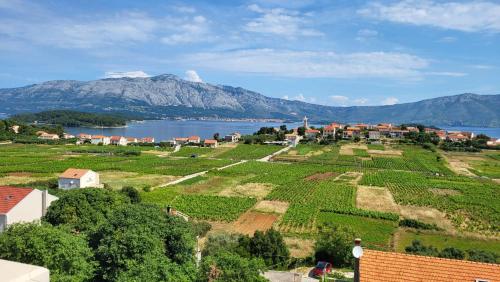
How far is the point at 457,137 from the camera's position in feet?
433

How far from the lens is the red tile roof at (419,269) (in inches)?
467

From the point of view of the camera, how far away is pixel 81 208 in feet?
86.6

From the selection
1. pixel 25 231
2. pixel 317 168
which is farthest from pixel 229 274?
pixel 317 168

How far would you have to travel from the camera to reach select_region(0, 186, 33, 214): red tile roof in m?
24.3

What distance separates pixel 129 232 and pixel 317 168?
58655 millimetres

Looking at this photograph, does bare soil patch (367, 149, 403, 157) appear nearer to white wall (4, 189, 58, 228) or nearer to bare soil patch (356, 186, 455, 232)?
bare soil patch (356, 186, 455, 232)

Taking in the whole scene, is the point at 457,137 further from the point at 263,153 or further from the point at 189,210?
the point at 189,210

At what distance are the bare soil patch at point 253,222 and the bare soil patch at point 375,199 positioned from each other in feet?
37.6

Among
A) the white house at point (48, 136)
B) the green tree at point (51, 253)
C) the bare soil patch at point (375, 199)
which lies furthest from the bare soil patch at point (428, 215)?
the white house at point (48, 136)

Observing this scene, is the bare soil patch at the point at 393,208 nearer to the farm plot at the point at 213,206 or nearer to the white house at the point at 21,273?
the farm plot at the point at 213,206

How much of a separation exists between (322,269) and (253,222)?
15954 millimetres

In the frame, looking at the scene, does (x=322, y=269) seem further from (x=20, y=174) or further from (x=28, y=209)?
(x=20, y=174)

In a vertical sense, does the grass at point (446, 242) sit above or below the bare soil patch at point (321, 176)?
below

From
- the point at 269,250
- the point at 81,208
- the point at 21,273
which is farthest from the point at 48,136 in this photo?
the point at 21,273
